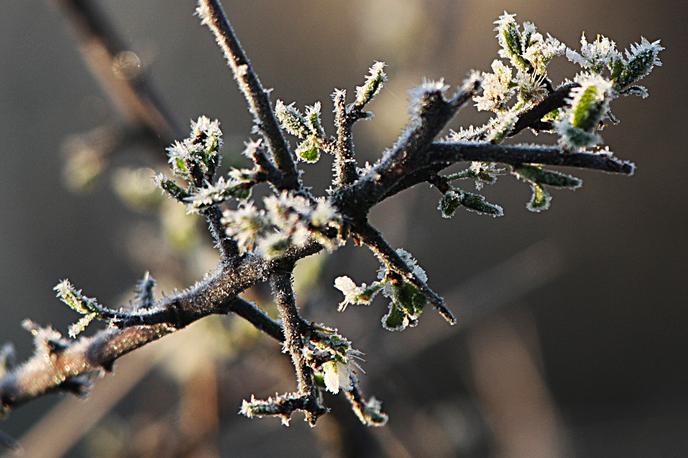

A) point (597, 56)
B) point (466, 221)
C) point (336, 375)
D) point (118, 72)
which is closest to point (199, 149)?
point (336, 375)

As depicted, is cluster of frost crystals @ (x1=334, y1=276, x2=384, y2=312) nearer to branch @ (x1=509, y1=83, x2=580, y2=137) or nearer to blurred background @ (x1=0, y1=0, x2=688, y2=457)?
branch @ (x1=509, y1=83, x2=580, y2=137)

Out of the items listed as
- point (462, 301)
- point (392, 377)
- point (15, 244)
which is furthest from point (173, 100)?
point (392, 377)

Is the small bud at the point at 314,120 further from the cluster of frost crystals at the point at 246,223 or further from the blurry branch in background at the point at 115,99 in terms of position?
the blurry branch in background at the point at 115,99

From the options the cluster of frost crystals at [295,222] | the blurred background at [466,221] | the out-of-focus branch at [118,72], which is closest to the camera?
the cluster of frost crystals at [295,222]

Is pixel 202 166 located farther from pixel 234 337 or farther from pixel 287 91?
pixel 287 91

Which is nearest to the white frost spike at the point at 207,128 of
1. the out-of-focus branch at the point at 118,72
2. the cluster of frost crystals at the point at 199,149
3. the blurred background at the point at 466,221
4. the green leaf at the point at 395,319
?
the cluster of frost crystals at the point at 199,149

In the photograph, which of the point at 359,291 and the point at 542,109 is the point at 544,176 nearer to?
the point at 542,109

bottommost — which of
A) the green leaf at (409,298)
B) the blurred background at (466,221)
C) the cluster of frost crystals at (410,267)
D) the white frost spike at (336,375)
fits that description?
the white frost spike at (336,375)
